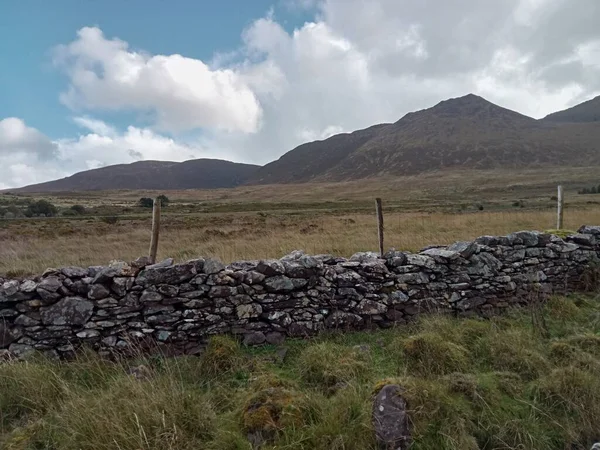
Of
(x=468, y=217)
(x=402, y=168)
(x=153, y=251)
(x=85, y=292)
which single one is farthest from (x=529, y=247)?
(x=402, y=168)

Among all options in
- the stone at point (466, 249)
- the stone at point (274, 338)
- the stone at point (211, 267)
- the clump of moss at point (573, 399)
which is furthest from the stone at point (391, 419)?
the stone at point (466, 249)

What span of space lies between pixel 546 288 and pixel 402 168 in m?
170

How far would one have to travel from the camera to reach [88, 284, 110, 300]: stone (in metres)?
5.10

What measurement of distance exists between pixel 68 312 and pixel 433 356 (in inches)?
197

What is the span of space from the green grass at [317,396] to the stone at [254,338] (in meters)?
0.14

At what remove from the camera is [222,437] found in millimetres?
3373

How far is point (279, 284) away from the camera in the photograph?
5.77 m

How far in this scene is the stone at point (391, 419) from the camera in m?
3.30

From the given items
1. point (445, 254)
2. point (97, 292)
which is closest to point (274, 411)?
point (97, 292)

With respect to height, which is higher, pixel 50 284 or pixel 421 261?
pixel 50 284

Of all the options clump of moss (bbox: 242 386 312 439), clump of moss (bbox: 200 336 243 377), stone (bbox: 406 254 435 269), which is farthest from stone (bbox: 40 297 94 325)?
stone (bbox: 406 254 435 269)

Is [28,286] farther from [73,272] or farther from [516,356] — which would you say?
[516,356]

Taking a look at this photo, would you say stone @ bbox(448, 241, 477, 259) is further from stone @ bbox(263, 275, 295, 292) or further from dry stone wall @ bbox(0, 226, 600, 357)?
stone @ bbox(263, 275, 295, 292)

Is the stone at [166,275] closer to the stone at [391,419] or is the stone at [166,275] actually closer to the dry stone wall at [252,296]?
the dry stone wall at [252,296]
